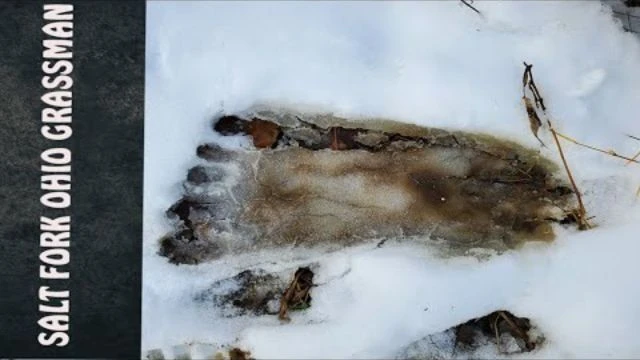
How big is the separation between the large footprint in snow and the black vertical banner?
0.14 metres

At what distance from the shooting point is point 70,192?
1.20 metres

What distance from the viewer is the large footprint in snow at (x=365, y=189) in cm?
122

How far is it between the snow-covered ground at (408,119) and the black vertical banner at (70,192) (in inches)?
Result: 1.5

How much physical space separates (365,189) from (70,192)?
1.76ft

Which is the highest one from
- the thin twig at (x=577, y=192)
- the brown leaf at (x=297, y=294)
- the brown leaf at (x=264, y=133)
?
the brown leaf at (x=264, y=133)

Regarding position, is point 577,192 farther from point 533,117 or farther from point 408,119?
point 408,119

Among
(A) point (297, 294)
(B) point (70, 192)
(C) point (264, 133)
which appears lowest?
(A) point (297, 294)

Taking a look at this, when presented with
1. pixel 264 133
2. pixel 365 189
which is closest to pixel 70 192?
pixel 264 133

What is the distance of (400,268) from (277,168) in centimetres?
29

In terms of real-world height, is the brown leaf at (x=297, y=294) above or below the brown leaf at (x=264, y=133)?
below

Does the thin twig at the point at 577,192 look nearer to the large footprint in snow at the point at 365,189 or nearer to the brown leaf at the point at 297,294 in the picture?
the large footprint in snow at the point at 365,189

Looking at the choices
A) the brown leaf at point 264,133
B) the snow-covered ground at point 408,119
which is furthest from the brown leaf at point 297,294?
the brown leaf at point 264,133

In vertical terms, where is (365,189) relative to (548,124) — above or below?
below

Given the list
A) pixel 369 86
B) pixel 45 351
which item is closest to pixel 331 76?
pixel 369 86
